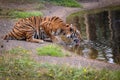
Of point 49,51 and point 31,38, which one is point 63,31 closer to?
point 31,38

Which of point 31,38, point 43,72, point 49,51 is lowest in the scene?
point 43,72

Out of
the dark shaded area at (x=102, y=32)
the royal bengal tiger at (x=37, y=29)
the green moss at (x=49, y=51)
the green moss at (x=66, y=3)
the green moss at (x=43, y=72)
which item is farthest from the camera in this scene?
the green moss at (x=66, y=3)

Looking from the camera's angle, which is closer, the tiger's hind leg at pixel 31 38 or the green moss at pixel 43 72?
the green moss at pixel 43 72

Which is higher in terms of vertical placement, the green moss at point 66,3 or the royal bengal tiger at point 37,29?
the green moss at point 66,3

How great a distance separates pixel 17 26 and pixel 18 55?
10.1 ft

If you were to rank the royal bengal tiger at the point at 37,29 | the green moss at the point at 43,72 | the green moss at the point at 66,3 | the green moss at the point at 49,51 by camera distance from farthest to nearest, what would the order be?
the green moss at the point at 66,3, the royal bengal tiger at the point at 37,29, the green moss at the point at 49,51, the green moss at the point at 43,72

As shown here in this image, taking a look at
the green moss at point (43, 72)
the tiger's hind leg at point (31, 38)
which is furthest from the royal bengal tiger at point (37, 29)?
the green moss at point (43, 72)

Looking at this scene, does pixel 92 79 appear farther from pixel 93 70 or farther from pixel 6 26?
pixel 6 26

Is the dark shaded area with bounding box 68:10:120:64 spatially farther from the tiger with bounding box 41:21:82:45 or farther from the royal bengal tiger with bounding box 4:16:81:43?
the royal bengal tiger with bounding box 4:16:81:43

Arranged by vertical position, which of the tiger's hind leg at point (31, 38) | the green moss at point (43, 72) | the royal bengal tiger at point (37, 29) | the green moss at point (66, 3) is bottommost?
the green moss at point (43, 72)

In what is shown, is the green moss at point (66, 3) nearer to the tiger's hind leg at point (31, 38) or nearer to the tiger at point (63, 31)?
the tiger at point (63, 31)

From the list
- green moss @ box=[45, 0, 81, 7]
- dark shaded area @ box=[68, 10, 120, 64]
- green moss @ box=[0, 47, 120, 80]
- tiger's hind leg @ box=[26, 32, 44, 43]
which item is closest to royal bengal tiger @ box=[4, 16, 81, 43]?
tiger's hind leg @ box=[26, 32, 44, 43]

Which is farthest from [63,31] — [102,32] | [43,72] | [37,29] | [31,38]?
[43,72]

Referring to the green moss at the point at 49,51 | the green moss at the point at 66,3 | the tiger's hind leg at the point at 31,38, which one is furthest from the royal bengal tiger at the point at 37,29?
the green moss at the point at 66,3
